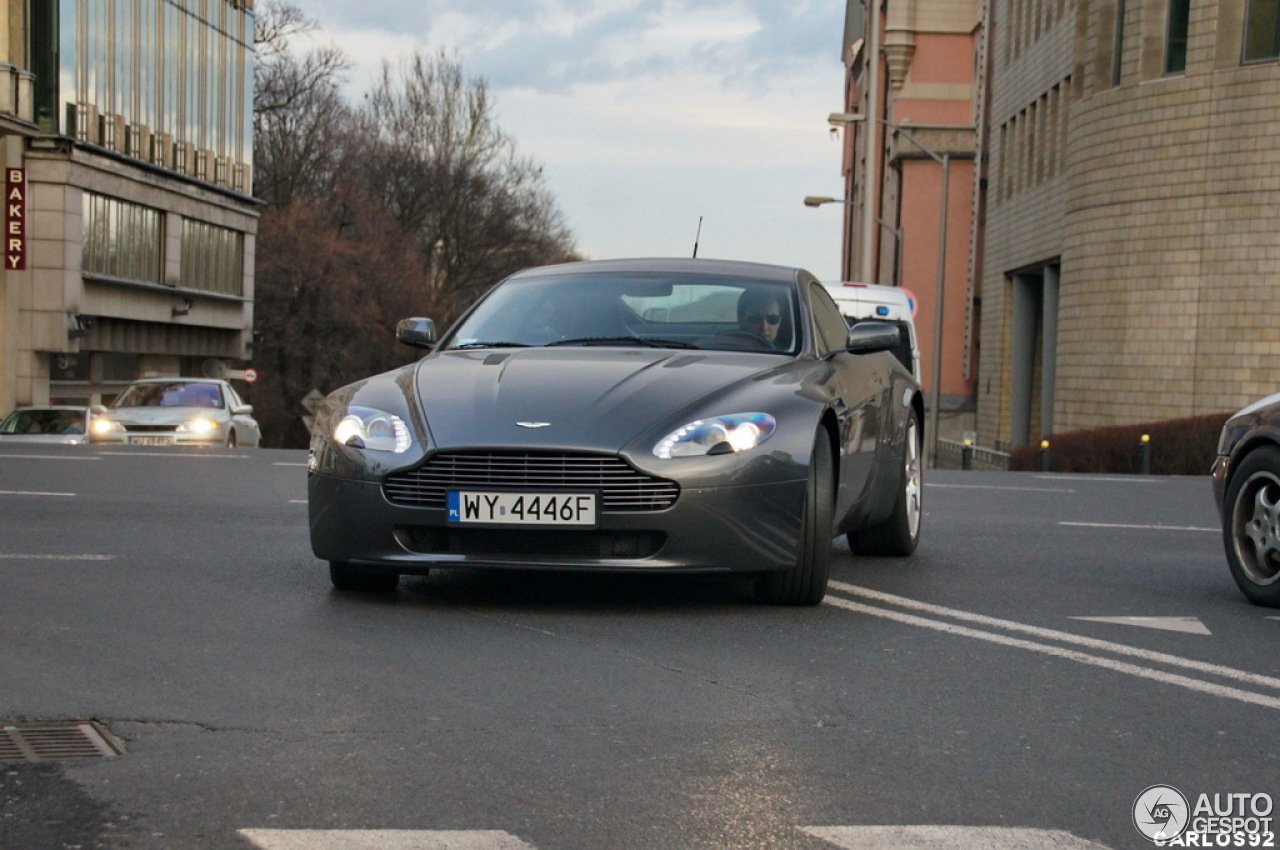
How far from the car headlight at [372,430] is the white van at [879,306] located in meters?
16.6

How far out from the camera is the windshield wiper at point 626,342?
8.36 m

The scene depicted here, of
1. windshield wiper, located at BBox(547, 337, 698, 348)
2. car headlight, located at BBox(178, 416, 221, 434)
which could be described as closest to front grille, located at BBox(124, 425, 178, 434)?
car headlight, located at BBox(178, 416, 221, 434)

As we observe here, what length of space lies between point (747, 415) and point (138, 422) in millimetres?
20388

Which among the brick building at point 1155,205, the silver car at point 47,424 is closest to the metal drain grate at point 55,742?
the silver car at point 47,424

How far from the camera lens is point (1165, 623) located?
24.6 ft

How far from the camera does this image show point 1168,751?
5.02 meters

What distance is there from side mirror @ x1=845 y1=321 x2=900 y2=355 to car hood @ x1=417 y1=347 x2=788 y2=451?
0.58 meters

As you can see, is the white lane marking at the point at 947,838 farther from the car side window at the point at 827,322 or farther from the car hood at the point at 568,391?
the car side window at the point at 827,322

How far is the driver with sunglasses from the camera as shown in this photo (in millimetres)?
8578

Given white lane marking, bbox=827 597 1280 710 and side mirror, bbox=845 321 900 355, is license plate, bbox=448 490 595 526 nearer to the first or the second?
white lane marking, bbox=827 597 1280 710

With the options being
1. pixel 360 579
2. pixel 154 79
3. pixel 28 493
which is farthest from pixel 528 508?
pixel 154 79

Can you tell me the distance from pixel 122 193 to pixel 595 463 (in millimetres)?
47211

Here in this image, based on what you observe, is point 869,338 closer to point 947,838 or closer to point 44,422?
point 947,838

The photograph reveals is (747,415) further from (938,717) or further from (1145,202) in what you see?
(1145,202)
